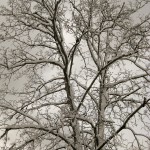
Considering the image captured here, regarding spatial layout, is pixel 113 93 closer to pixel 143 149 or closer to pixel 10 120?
pixel 143 149

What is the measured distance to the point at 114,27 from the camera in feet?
38.2

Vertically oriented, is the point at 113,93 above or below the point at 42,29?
below

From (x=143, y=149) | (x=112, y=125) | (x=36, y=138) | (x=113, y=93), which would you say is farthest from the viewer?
(x=113, y=93)

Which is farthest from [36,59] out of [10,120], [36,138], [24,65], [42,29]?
[36,138]

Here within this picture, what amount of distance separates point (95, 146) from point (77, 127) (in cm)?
84

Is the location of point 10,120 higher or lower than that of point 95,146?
higher

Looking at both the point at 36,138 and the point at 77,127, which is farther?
the point at 77,127

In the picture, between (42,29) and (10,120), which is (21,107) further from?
(42,29)

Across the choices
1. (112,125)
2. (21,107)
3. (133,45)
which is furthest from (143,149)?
(21,107)

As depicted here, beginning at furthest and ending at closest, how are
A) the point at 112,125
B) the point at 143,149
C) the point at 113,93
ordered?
the point at 113,93 < the point at 143,149 < the point at 112,125

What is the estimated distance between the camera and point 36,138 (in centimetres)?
869

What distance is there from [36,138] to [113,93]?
3546mm

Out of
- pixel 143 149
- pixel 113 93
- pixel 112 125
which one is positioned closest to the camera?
pixel 112 125

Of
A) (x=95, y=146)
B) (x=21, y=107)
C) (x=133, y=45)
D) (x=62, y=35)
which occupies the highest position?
(x=62, y=35)
